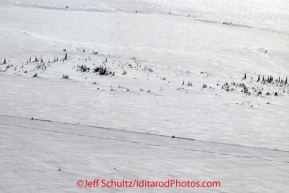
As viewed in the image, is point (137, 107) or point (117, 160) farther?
point (137, 107)

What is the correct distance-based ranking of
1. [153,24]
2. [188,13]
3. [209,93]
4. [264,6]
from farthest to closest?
[264,6] < [188,13] < [153,24] < [209,93]

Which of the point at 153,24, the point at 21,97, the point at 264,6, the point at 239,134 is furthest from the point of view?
the point at 264,6

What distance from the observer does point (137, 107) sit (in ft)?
41.2

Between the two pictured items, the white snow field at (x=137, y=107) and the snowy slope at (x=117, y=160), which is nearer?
the snowy slope at (x=117, y=160)

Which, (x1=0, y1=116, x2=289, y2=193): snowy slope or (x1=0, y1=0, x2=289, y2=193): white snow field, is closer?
(x1=0, y1=116, x2=289, y2=193): snowy slope

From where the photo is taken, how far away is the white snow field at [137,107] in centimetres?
774

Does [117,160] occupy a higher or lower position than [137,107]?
lower

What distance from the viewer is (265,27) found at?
121ft

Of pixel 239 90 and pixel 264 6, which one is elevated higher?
pixel 264 6

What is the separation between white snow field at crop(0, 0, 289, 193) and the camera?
7738mm

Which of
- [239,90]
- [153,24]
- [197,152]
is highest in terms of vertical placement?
[153,24]

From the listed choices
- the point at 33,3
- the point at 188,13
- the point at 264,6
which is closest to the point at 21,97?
the point at 33,3

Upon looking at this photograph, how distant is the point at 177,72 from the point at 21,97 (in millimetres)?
8262

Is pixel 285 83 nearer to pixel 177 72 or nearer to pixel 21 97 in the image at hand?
pixel 177 72
